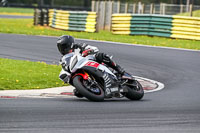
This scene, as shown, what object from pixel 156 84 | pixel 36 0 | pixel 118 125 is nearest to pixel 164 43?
pixel 156 84

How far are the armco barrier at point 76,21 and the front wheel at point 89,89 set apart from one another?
68.0 feet

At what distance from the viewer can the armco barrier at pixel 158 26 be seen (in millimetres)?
26328

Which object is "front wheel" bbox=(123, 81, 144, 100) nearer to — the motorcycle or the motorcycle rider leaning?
the motorcycle

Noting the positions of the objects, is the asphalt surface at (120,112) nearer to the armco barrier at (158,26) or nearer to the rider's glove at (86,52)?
the rider's glove at (86,52)

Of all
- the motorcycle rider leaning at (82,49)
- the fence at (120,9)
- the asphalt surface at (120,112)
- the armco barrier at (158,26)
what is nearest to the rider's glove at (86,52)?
the motorcycle rider leaning at (82,49)

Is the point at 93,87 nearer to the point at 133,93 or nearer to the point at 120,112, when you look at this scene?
the point at 133,93

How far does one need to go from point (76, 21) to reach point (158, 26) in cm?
618

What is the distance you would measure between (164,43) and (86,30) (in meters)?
7.53

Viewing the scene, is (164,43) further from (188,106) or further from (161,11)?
(188,106)

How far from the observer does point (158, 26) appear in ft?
90.9

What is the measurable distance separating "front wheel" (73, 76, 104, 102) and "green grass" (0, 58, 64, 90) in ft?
7.94

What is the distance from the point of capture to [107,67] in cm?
1051

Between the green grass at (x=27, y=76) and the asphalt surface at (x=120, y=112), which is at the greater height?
the asphalt surface at (x=120, y=112)

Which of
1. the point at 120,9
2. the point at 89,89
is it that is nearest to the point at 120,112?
the point at 89,89
